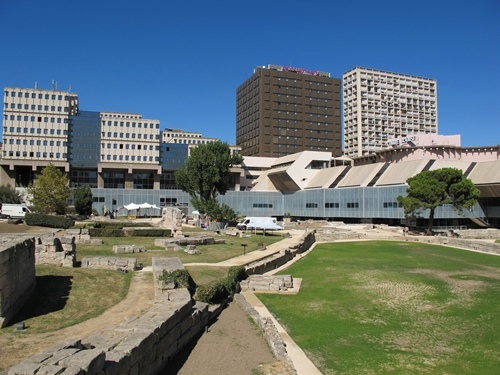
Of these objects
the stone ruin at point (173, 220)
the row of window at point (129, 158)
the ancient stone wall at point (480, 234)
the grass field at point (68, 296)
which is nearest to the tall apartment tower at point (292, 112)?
the row of window at point (129, 158)

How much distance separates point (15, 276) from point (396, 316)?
590 inches

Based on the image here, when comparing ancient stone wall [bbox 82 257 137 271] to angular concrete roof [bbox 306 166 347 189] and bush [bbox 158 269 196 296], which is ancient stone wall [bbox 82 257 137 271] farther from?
angular concrete roof [bbox 306 166 347 189]

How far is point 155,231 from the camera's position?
43562 mm

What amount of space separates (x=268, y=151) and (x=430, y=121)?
6876 cm

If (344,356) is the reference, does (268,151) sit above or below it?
above

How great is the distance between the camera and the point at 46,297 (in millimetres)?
15766

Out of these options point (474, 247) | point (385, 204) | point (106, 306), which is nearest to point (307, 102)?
point (385, 204)

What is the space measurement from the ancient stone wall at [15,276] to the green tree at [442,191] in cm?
5300

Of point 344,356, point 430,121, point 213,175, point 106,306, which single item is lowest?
Answer: point 344,356

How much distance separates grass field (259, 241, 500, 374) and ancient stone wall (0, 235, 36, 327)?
9733mm

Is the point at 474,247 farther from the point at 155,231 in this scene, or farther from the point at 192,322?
the point at 192,322

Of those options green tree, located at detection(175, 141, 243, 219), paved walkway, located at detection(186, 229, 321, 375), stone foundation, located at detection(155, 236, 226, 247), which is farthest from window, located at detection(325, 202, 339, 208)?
paved walkway, located at detection(186, 229, 321, 375)

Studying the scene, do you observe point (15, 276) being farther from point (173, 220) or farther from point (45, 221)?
point (173, 220)

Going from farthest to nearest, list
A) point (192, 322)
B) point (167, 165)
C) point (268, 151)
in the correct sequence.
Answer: point (268, 151) < point (167, 165) < point (192, 322)
